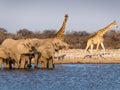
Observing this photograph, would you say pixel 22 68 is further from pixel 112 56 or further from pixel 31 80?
pixel 112 56

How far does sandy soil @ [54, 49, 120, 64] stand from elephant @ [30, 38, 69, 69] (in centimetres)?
674

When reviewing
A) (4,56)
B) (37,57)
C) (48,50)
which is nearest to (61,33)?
(37,57)

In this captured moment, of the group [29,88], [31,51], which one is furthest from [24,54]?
[29,88]

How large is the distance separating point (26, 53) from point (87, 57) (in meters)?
11.0

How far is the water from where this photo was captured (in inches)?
1098

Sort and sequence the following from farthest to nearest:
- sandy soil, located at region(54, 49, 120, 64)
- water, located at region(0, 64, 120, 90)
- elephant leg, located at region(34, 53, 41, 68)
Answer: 1. sandy soil, located at region(54, 49, 120, 64)
2. elephant leg, located at region(34, 53, 41, 68)
3. water, located at region(0, 64, 120, 90)

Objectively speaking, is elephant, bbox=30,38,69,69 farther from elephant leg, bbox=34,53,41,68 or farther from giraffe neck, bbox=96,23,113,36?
giraffe neck, bbox=96,23,113,36

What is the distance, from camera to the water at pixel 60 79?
27.9 meters

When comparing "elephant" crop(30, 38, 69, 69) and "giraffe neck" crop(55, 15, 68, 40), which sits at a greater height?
"giraffe neck" crop(55, 15, 68, 40)

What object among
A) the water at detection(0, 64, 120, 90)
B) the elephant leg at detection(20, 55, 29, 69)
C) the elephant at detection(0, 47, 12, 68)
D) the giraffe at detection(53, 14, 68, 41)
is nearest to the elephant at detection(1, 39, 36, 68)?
the elephant leg at detection(20, 55, 29, 69)

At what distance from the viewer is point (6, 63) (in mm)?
39281

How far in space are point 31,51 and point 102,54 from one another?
11923 mm

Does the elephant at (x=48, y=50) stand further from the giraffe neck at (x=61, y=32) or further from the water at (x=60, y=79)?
the giraffe neck at (x=61, y=32)

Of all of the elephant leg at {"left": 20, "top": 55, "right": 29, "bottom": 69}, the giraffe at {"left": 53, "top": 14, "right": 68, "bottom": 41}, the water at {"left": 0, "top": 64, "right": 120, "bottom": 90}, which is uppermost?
the giraffe at {"left": 53, "top": 14, "right": 68, "bottom": 41}
